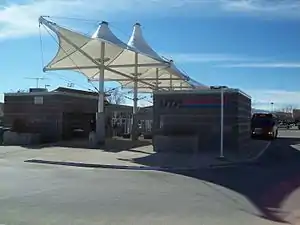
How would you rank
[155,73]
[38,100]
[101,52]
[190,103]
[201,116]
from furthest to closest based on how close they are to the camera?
[155,73] < [38,100] < [101,52] < [190,103] < [201,116]

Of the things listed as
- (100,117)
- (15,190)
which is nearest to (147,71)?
(100,117)

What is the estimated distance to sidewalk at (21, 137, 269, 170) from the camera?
18.5 metres

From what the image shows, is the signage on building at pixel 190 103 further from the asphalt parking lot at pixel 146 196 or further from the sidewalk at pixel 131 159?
the asphalt parking lot at pixel 146 196

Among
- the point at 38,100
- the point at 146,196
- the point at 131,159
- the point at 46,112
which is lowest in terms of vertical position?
the point at 146,196

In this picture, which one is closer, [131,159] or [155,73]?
[131,159]

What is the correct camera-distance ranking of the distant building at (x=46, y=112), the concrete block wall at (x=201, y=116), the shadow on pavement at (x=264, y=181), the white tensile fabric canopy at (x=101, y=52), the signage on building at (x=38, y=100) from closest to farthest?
the shadow on pavement at (x=264, y=181) → the concrete block wall at (x=201, y=116) → the white tensile fabric canopy at (x=101, y=52) → the distant building at (x=46, y=112) → the signage on building at (x=38, y=100)

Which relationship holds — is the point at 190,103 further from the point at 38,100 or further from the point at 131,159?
the point at 38,100

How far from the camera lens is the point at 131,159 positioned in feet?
66.9

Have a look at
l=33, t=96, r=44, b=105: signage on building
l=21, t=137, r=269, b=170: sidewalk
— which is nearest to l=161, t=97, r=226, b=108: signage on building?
l=21, t=137, r=269, b=170: sidewalk

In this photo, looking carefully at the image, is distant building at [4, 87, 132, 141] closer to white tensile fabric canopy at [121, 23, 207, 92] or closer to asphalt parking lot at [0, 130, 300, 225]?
white tensile fabric canopy at [121, 23, 207, 92]

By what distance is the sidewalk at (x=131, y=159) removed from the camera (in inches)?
728

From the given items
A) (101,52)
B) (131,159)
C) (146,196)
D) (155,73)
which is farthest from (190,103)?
(155,73)

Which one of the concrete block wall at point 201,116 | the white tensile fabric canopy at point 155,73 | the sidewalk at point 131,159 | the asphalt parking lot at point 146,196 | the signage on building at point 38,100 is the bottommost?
the asphalt parking lot at point 146,196

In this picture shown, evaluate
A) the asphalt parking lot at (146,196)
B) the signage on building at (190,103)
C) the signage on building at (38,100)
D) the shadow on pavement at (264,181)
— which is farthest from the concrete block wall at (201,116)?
the signage on building at (38,100)
